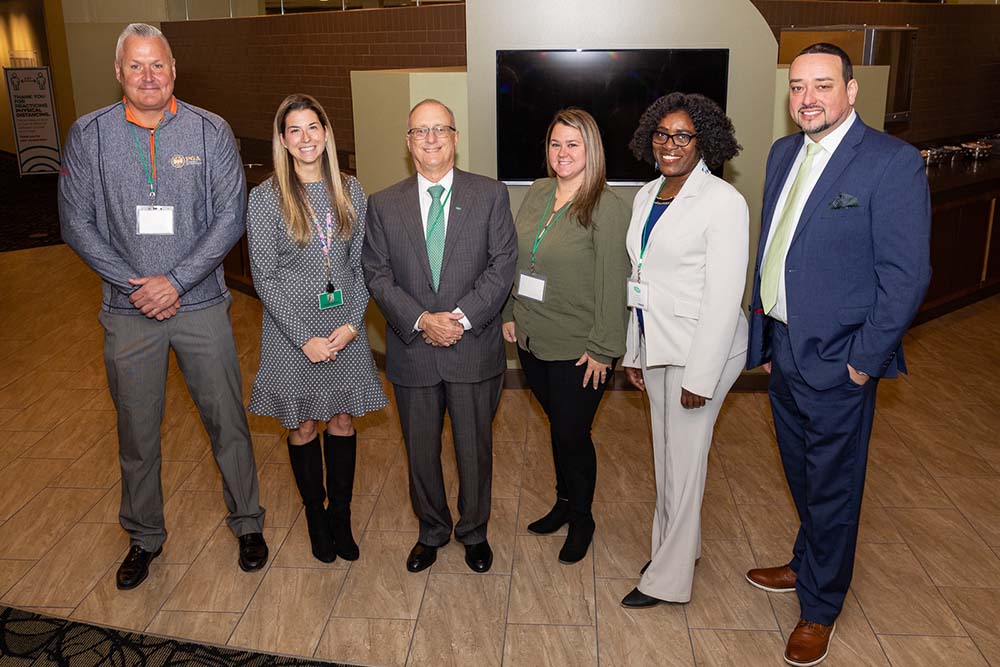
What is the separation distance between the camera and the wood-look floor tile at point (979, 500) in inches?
145

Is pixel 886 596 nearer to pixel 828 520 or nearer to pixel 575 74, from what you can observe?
pixel 828 520

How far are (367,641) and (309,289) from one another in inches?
47.2

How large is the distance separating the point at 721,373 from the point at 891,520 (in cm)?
148

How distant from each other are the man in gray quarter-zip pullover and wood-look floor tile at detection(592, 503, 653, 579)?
152cm

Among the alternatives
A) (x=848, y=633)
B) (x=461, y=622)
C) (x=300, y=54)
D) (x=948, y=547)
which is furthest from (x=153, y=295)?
(x=300, y=54)

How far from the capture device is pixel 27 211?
1133 centimetres

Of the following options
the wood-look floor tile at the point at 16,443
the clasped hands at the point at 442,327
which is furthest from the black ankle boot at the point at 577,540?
the wood-look floor tile at the point at 16,443

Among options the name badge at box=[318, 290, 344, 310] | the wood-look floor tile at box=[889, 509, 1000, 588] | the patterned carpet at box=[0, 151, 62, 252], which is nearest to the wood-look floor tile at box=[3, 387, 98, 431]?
the name badge at box=[318, 290, 344, 310]

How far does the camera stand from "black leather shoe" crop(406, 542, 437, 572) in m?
3.39

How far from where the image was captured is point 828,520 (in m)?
2.85

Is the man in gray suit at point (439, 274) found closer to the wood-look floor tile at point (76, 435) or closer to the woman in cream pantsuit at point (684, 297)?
the woman in cream pantsuit at point (684, 297)

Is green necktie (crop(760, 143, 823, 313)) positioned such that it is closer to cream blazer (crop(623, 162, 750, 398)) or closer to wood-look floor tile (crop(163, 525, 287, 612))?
cream blazer (crop(623, 162, 750, 398))

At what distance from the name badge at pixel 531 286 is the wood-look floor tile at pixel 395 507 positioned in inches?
46.7

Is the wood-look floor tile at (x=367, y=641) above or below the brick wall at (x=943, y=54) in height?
below
